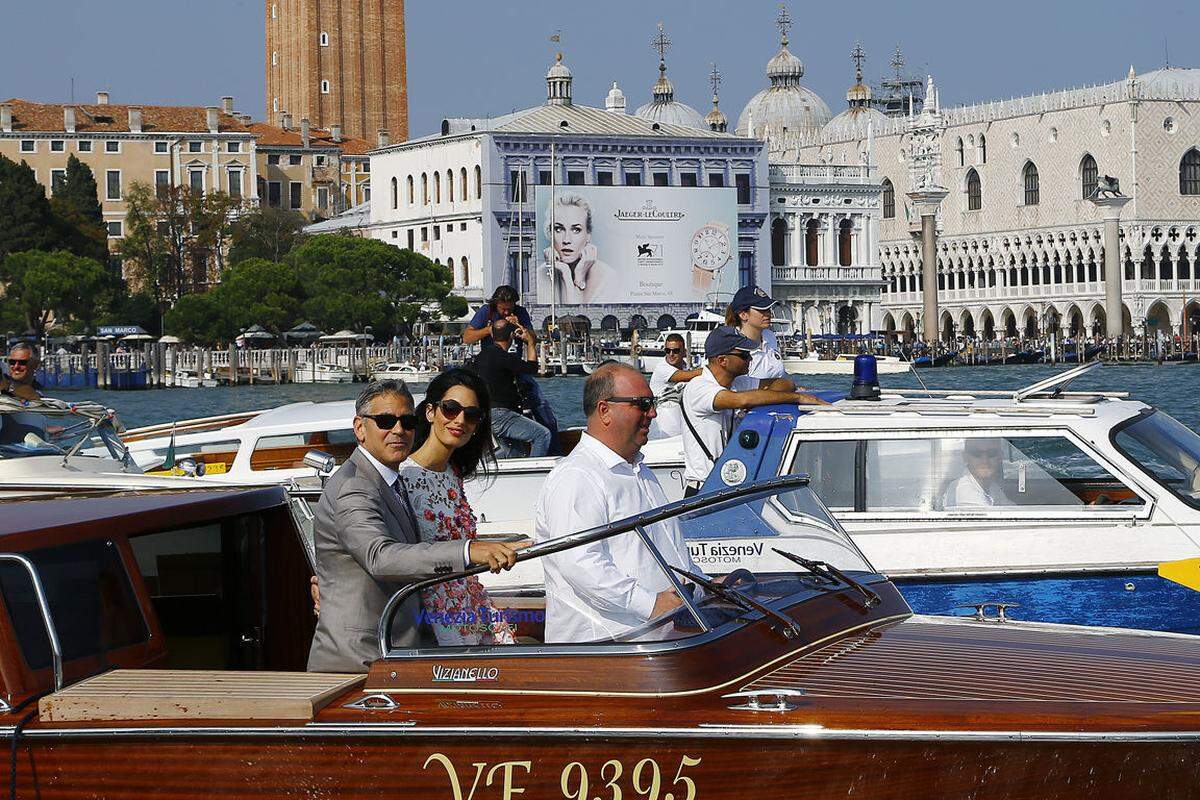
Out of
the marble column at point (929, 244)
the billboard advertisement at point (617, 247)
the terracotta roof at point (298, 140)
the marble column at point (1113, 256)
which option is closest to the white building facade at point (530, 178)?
the billboard advertisement at point (617, 247)

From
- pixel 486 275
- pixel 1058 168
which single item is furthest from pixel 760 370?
pixel 1058 168

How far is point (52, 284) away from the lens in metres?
67.6

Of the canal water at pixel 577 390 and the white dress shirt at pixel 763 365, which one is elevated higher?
the white dress shirt at pixel 763 365

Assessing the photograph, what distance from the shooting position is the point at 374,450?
4820 mm

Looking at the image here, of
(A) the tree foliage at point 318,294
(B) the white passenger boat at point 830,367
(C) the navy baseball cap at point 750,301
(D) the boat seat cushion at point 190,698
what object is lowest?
(B) the white passenger boat at point 830,367

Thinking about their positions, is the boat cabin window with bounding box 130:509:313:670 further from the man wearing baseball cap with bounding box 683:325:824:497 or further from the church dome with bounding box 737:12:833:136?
the church dome with bounding box 737:12:833:136

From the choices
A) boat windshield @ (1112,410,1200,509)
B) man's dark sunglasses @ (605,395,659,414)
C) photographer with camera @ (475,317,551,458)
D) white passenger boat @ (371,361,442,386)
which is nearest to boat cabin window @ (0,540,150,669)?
man's dark sunglasses @ (605,395,659,414)

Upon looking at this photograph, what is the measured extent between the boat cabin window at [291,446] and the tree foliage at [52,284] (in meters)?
57.3

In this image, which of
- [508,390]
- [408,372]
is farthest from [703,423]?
[408,372]

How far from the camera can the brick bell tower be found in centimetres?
11288

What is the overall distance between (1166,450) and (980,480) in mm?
785

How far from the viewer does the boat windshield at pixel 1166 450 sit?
812 cm

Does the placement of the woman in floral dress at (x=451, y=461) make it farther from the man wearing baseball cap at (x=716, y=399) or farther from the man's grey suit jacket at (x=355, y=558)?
the man wearing baseball cap at (x=716, y=399)

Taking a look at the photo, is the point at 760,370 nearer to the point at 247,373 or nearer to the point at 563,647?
the point at 563,647
